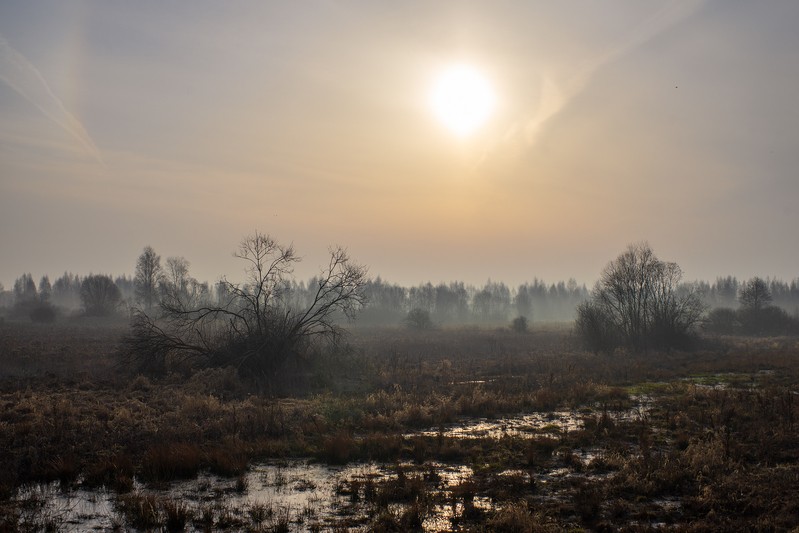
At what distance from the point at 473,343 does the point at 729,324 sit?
39629mm

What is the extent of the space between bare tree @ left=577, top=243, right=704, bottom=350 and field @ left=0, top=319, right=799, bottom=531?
21.6m

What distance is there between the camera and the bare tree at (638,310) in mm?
44906

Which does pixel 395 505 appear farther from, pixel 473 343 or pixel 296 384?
pixel 473 343

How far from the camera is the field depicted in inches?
328

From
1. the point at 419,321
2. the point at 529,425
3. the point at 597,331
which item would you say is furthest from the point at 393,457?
the point at 419,321

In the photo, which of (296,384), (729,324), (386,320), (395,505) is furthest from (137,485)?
(386,320)

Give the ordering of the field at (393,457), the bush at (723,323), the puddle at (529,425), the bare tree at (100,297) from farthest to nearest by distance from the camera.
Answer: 1. the bare tree at (100,297)
2. the bush at (723,323)
3. the puddle at (529,425)
4. the field at (393,457)

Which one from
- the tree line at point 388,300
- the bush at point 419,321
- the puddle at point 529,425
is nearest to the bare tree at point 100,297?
the tree line at point 388,300

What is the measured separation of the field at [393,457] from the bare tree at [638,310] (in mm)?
21566

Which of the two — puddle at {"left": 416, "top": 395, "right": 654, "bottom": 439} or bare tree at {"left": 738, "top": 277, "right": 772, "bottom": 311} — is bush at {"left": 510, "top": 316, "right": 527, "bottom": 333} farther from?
puddle at {"left": 416, "top": 395, "right": 654, "bottom": 439}

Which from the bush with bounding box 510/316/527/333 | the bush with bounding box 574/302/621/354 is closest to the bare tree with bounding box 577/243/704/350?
the bush with bounding box 574/302/621/354

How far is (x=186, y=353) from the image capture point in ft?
87.8

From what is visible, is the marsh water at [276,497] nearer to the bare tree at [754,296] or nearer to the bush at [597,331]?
the bush at [597,331]

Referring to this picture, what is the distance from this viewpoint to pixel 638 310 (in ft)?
156
